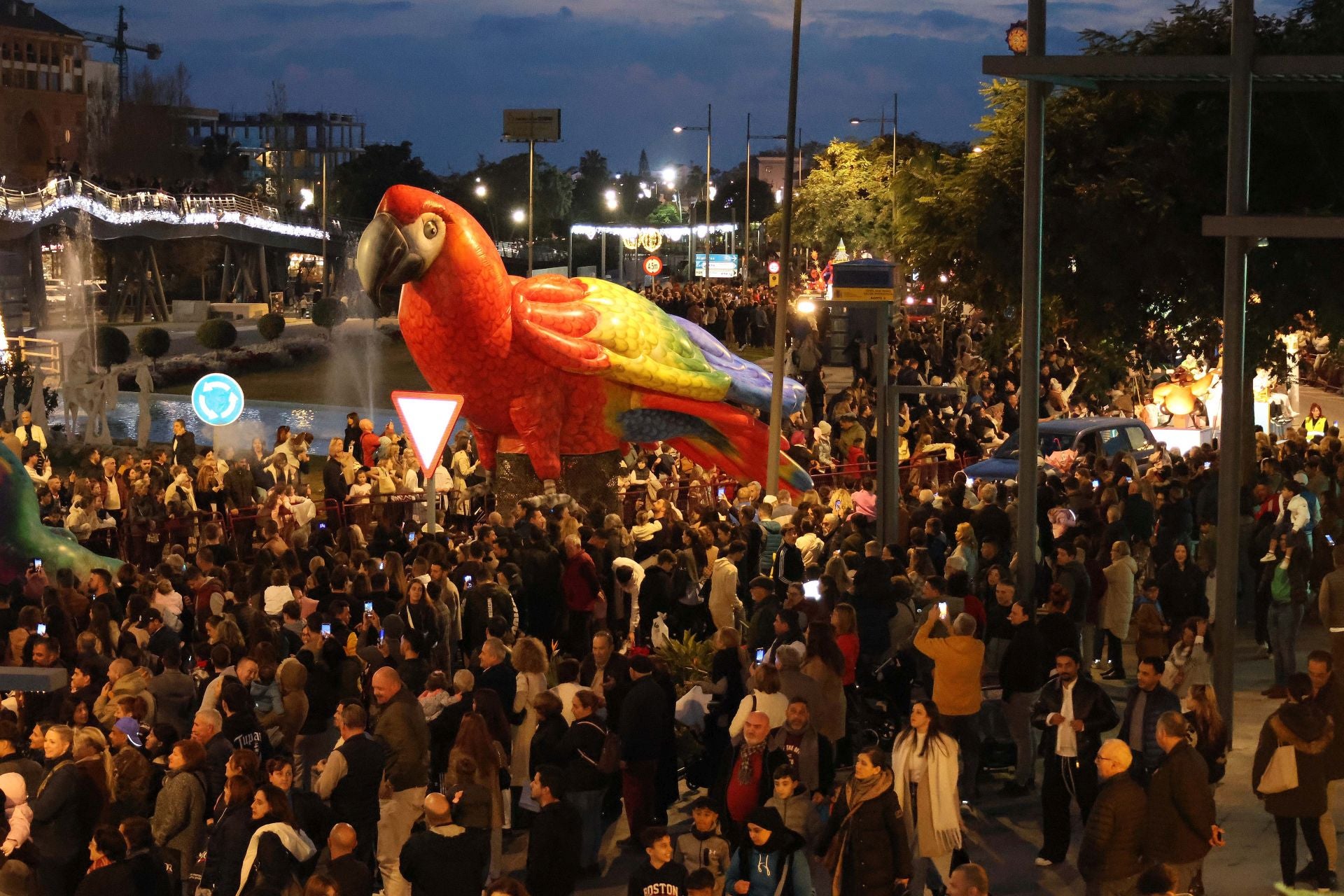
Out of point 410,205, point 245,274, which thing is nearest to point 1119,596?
point 410,205

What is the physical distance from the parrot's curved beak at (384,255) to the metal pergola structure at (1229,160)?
8351 mm

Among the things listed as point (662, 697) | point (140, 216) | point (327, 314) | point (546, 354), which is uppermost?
point (140, 216)

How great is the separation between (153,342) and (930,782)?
129 ft

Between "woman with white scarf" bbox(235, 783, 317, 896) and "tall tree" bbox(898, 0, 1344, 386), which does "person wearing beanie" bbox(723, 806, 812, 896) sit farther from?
"tall tree" bbox(898, 0, 1344, 386)

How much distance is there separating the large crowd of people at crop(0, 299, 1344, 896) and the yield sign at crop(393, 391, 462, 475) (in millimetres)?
1065

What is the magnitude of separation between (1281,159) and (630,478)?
8.39 meters

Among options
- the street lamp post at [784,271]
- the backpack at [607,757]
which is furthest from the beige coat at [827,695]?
the street lamp post at [784,271]

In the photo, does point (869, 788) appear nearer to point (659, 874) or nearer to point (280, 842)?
point (659, 874)

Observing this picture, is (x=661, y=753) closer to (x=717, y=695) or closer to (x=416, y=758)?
(x=717, y=695)

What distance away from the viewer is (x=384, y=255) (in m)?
20.8

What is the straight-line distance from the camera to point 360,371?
167 feet

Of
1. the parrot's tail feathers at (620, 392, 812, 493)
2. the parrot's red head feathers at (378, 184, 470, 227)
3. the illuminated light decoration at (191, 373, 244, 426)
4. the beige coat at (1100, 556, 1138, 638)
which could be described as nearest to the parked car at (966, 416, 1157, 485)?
the parrot's tail feathers at (620, 392, 812, 493)

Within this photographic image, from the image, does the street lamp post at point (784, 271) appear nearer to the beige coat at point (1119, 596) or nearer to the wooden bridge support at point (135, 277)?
the beige coat at point (1119, 596)

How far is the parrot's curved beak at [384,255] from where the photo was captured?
20.8m
